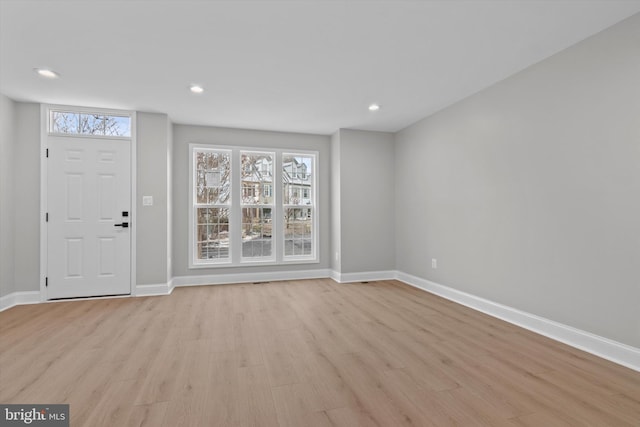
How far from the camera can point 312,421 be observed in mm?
1657

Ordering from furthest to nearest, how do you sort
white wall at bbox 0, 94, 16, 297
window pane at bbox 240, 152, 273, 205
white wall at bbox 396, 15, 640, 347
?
window pane at bbox 240, 152, 273, 205 < white wall at bbox 0, 94, 16, 297 < white wall at bbox 396, 15, 640, 347

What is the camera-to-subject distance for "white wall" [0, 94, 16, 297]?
3.69 metres

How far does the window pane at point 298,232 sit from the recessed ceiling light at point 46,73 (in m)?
3.40

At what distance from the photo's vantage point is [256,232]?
17.3ft

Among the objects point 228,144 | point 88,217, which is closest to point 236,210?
point 228,144

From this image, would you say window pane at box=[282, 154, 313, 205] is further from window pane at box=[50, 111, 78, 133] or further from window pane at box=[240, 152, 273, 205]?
window pane at box=[50, 111, 78, 133]

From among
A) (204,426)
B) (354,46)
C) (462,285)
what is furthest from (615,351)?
(354,46)

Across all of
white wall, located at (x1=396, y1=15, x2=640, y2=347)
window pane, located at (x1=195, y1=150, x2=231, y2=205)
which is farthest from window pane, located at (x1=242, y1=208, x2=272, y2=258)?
white wall, located at (x1=396, y1=15, x2=640, y2=347)

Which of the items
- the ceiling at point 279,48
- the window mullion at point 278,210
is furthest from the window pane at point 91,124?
the window mullion at point 278,210

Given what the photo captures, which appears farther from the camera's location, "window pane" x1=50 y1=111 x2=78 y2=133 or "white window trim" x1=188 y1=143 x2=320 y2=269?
"white window trim" x1=188 y1=143 x2=320 y2=269

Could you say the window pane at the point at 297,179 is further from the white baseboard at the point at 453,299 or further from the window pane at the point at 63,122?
the window pane at the point at 63,122

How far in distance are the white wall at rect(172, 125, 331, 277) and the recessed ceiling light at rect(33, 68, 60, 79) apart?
174 centimetres

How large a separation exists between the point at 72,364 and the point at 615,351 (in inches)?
163

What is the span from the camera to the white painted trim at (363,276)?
5098 mm
